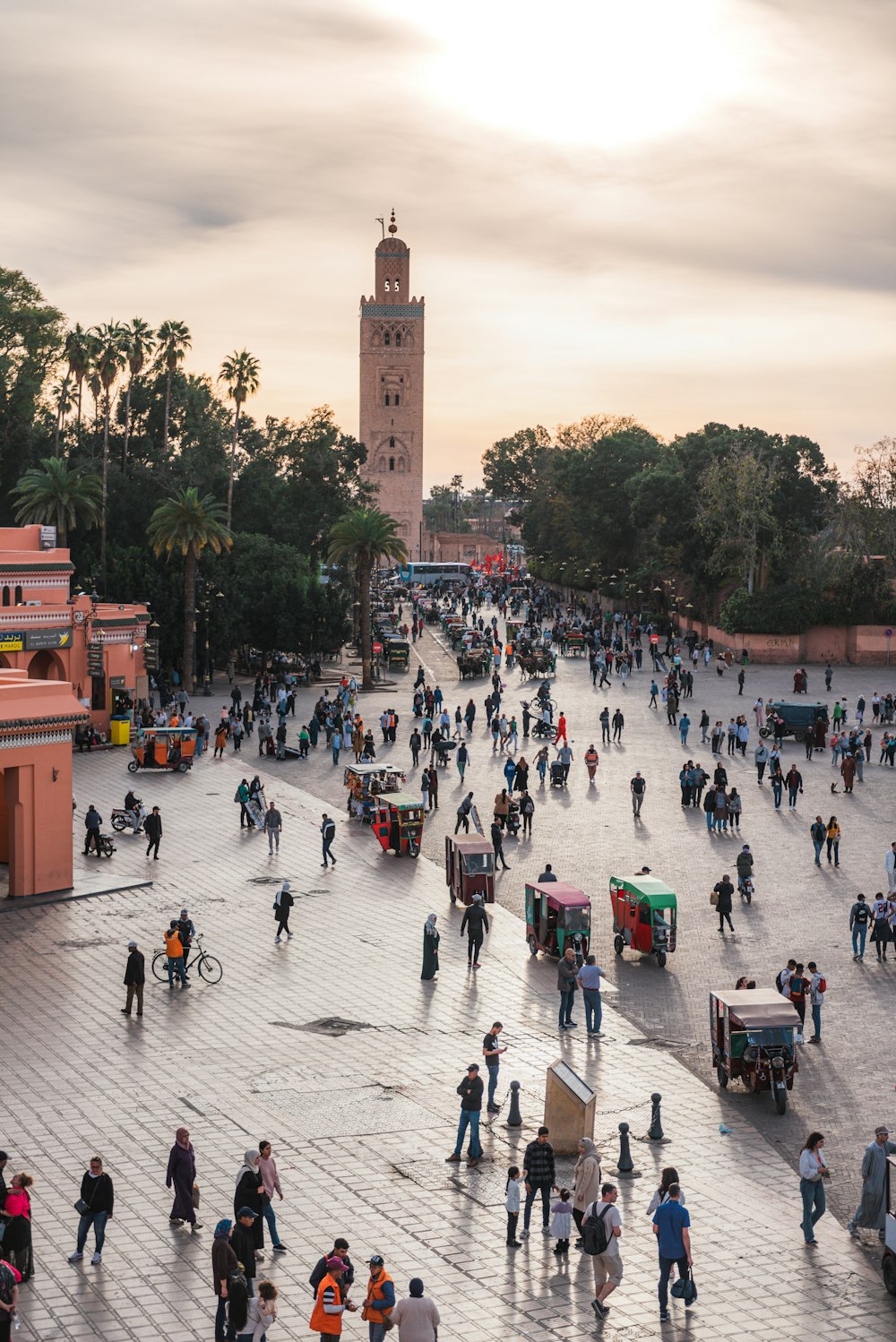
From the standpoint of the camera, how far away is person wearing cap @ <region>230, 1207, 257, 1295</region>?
13586mm

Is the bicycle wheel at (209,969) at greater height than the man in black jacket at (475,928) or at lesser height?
lesser

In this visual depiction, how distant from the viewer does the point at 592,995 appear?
71.2ft

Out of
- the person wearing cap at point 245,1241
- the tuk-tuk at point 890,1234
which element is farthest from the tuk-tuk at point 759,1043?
the person wearing cap at point 245,1241

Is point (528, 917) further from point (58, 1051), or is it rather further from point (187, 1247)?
point (187, 1247)

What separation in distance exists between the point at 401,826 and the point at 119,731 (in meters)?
17.0

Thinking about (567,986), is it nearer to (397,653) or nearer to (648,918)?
(648,918)

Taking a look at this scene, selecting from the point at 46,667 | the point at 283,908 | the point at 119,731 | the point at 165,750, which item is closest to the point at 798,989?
the point at 283,908

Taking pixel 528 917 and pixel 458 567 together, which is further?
pixel 458 567

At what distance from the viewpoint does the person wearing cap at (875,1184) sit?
15258 millimetres

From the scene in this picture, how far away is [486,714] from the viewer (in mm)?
53750

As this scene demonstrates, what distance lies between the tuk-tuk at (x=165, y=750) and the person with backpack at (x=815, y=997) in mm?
24163

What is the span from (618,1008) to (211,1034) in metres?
5.86

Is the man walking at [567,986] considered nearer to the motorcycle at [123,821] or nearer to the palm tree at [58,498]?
the motorcycle at [123,821]

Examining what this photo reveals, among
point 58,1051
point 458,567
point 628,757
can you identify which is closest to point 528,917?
point 58,1051
